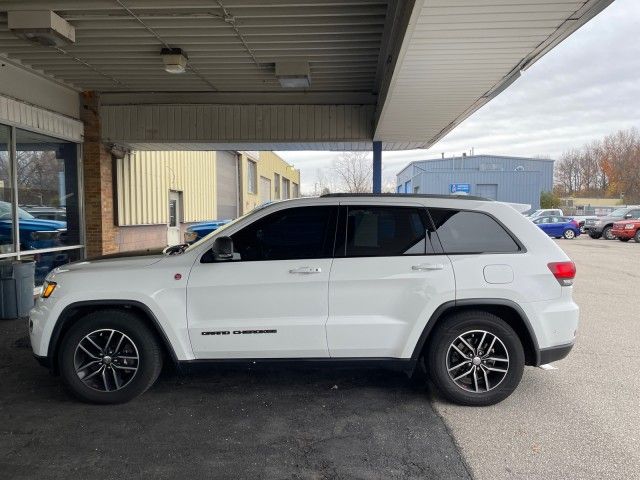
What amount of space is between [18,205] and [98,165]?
208 centimetres

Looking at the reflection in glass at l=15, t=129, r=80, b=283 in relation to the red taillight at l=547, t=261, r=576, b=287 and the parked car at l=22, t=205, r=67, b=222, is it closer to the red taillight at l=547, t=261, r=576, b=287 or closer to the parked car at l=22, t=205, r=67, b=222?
the parked car at l=22, t=205, r=67, b=222

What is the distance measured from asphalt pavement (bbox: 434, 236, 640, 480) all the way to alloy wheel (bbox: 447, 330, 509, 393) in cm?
24

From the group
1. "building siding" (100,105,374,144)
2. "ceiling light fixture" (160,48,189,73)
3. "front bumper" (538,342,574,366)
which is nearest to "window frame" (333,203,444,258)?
"front bumper" (538,342,574,366)

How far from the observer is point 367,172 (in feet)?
120

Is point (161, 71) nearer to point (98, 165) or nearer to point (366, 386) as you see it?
point (98, 165)

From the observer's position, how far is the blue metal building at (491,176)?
137ft

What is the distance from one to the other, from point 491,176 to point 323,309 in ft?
136

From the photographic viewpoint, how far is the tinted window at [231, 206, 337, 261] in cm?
414

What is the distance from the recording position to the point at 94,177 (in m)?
9.88

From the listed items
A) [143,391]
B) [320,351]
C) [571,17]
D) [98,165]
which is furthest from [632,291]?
[98,165]

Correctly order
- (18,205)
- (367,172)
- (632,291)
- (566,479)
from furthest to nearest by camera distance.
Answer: (367,172) < (632,291) < (18,205) < (566,479)

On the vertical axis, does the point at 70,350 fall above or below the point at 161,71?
below

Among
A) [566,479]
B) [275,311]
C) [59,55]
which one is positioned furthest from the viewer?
[59,55]

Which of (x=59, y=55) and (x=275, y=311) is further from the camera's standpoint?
(x=59, y=55)
